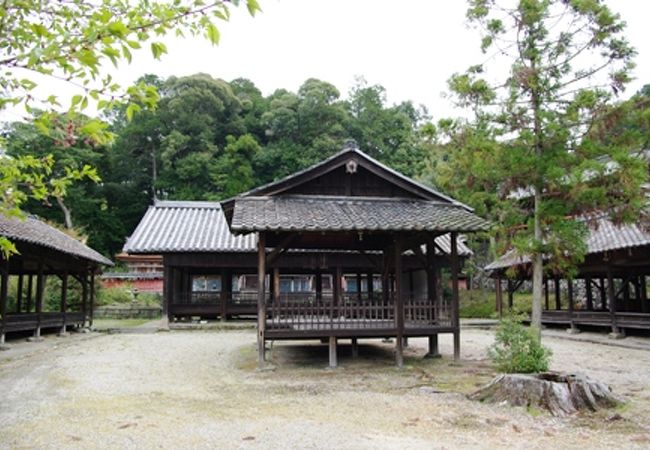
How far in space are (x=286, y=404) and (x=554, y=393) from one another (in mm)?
→ 3831

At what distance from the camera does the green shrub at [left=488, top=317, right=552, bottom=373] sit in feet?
25.8

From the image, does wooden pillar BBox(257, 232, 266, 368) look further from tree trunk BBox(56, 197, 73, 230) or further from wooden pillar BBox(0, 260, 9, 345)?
tree trunk BBox(56, 197, 73, 230)

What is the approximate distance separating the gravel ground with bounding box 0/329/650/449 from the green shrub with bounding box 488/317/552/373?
89cm

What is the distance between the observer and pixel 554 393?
23.0ft

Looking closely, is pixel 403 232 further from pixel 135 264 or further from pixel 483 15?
pixel 135 264

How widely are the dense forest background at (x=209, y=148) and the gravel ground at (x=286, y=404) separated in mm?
25837

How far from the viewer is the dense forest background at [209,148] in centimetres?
3869

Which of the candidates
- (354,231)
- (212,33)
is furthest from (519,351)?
(212,33)

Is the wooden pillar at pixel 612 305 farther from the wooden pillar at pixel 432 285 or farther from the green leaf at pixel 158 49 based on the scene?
the green leaf at pixel 158 49

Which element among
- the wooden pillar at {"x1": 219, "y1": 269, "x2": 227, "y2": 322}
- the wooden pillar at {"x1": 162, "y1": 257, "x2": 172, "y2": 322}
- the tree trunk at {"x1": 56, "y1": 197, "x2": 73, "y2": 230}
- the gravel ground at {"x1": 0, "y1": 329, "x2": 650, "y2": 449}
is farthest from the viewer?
the tree trunk at {"x1": 56, "y1": 197, "x2": 73, "y2": 230}

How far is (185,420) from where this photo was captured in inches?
265

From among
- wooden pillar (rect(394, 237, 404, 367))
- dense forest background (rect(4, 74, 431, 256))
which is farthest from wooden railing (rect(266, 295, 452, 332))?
dense forest background (rect(4, 74, 431, 256))

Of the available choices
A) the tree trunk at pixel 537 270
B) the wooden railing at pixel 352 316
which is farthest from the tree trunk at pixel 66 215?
the tree trunk at pixel 537 270

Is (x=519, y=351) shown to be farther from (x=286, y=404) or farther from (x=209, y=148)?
(x=209, y=148)
